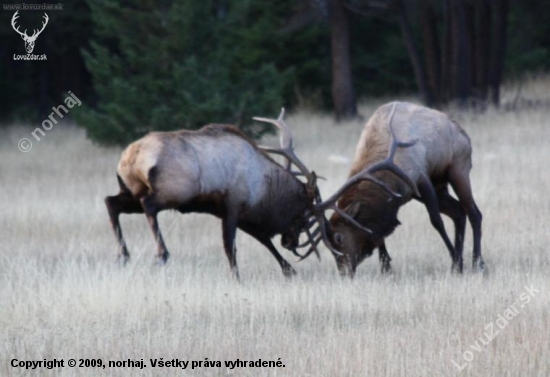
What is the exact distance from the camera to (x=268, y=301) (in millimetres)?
9102

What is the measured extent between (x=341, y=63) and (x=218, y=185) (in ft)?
54.9

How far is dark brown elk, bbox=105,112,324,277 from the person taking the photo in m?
10.3

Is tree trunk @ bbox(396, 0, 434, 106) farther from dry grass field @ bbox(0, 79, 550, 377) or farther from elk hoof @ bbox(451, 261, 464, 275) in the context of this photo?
elk hoof @ bbox(451, 261, 464, 275)

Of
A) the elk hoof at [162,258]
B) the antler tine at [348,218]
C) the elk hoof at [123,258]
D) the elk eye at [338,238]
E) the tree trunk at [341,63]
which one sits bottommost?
the tree trunk at [341,63]

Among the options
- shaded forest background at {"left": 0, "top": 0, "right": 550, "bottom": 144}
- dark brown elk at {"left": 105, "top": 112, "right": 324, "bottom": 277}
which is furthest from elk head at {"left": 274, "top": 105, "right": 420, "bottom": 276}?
shaded forest background at {"left": 0, "top": 0, "right": 550, "bottom": 144}

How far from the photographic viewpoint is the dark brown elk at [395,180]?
10625 mm

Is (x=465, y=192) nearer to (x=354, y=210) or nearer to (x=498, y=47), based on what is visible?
(x=354, y=210)

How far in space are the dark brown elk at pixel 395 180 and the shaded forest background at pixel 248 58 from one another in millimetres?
9721

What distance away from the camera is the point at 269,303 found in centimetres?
903

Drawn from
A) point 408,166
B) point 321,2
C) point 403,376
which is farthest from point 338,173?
point 403,376

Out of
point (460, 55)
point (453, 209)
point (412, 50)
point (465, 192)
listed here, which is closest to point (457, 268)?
point (465, 192)

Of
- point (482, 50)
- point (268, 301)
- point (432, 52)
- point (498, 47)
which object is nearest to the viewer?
point (268, 301)

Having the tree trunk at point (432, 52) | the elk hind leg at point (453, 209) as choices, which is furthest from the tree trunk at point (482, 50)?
the elk hind leg at point (453, 209)

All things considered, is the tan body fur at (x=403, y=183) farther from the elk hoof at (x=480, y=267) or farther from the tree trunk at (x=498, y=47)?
the tree trunk at (x=498, y=47)
